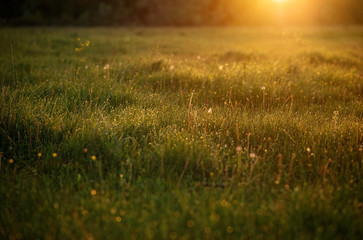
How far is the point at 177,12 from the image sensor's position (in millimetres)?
35031

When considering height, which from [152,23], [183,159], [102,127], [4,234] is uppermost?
[152,23]

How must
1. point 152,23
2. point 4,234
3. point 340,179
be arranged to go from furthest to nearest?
point 152,23
point 340,179
point 4,234

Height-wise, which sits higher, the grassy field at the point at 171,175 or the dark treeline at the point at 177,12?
the dark treeline at the point at 177,12

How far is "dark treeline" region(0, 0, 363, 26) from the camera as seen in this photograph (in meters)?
30.3

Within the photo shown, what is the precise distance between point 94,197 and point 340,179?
1.99 metres

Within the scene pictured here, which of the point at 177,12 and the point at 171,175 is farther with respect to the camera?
the point at 177,12

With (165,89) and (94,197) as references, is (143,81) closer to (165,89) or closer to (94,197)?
(165,89)

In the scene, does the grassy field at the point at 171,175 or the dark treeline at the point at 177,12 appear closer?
the grassy field at the point at 171,175

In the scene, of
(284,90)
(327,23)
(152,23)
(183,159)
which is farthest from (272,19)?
(183,159)

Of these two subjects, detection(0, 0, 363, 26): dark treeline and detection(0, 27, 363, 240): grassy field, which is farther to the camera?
detection(0, 0, 363, 26): dark treeline

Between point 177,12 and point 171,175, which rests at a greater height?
point 177,12

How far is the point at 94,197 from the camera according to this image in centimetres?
175

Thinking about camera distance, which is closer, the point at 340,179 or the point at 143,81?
the point at 340,179

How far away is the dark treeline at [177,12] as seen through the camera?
30266 mm
